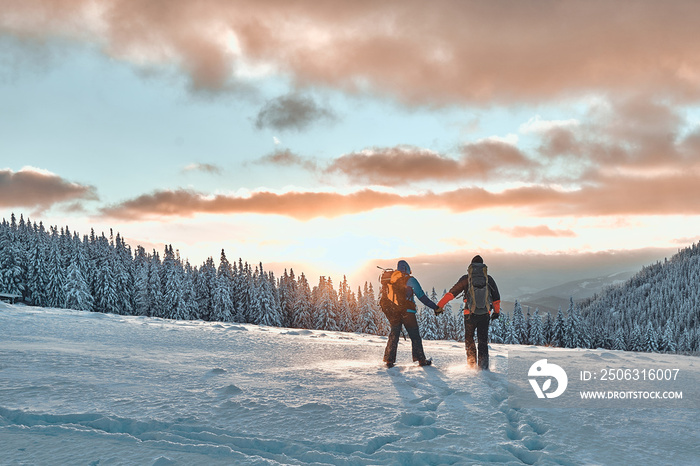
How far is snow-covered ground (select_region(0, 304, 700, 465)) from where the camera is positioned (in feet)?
15.1

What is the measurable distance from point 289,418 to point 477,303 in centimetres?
583

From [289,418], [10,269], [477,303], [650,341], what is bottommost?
[650,341]

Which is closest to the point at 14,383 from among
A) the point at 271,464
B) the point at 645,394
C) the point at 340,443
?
the point at 271,464

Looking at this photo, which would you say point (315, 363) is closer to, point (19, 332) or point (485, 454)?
point (485, 454)

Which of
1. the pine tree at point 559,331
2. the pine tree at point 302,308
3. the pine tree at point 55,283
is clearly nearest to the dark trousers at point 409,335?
the pine tree at point 302,308

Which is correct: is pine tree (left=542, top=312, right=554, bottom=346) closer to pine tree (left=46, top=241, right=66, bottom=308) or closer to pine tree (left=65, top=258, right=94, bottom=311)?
pine tree (left=65, top=258, right=94, bottom=311)

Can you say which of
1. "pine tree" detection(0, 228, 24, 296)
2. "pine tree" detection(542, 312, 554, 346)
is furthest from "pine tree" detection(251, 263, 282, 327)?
"pine tree" detection(542, 312, 554, 346)

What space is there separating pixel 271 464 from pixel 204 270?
77.7 metres

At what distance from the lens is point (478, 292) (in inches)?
392

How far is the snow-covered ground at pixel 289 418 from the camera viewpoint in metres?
4.61

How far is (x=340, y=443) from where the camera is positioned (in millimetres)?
4828

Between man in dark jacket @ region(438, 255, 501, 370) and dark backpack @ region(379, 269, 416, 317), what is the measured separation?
0.88 metres

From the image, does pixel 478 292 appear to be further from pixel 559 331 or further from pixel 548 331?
pixel 548 331

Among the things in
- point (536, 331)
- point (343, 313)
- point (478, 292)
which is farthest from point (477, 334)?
point (536, 331)
